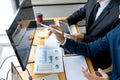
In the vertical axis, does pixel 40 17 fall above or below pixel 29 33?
above

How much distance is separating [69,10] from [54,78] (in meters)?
1.33

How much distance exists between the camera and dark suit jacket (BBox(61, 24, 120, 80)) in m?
1.29

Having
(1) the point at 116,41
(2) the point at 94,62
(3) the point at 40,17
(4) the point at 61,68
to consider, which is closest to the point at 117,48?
(1) the point at 116,41

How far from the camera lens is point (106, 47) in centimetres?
140

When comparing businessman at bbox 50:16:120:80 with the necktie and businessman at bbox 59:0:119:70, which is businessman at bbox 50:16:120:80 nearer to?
businessman at bbox 59:0:119:70

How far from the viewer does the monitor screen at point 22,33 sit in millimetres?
1019

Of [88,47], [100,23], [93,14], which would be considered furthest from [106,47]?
[93,14]

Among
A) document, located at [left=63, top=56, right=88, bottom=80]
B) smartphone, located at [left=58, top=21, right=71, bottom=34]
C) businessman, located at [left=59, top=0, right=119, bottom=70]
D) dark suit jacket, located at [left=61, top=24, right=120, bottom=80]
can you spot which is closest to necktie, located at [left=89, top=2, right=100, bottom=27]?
businessman, located at [left=59, top=0, right=119, bottom=70]

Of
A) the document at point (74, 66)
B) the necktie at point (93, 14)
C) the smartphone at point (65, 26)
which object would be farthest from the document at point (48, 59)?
the necktie at point (93, 14)

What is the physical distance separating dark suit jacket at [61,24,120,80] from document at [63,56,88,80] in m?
→ 0.06

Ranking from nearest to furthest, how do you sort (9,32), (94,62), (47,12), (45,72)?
(9,32)
(45,72)
(94,62)
(47,12)

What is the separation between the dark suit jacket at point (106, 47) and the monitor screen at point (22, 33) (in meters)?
Result: 0.28

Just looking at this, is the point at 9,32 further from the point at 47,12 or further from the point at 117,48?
the point at 47,12

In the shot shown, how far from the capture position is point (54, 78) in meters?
1.20
